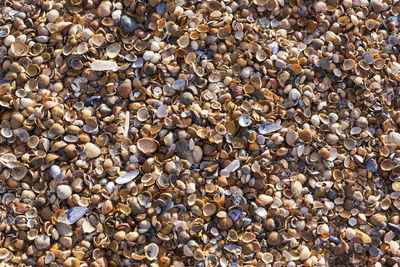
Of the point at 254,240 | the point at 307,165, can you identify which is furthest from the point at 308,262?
the point at 307,165

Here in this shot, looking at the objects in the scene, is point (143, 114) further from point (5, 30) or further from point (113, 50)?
point (5, 30)

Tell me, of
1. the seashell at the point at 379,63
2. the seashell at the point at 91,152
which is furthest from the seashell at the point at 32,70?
the seashell at the point at 379,63

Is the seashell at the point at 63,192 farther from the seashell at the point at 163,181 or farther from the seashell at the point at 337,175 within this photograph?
the seashell at the point at 337,175

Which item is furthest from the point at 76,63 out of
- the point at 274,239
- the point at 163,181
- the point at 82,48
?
the point at 274,239

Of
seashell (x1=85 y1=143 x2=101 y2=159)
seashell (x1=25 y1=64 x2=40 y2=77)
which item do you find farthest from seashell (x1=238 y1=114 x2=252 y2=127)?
seashell (x1=25 y1=64 x2=40 y2=77)

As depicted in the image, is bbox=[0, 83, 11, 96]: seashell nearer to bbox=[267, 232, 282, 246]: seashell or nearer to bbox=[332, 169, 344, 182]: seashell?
bbox=[267, 232, 282, 246]: seashell

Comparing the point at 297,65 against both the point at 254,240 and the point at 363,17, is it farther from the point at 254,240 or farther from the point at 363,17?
the point at 254,240
